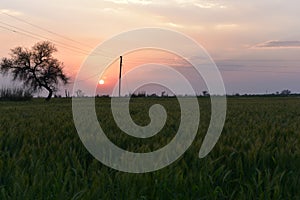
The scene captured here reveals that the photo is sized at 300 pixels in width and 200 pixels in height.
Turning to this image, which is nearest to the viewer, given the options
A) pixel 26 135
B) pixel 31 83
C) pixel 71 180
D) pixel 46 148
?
pixel 71 180

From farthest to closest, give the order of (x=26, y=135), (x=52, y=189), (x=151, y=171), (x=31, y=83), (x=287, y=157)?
1. (x=31, y=83)
2. (x=26, y=135)
3. (x=287, y=157)
4. (x=151, y=171)
5. (x=52, y=189)

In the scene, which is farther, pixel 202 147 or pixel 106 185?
pixel 202 147

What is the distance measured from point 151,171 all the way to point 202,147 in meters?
1.59

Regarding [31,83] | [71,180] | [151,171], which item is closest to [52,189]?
[71,180]

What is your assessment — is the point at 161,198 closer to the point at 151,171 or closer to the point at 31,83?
the point at 151,171

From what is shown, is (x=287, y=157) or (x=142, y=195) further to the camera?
(x=287, y=157)

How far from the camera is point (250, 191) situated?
10.6 ft

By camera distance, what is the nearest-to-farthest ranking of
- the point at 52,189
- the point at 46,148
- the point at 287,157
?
the point at 52,189, the point at 287,157, the point at 46,148

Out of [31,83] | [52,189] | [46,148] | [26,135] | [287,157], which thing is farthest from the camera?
[31,83]

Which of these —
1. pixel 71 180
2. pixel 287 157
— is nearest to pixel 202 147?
pixel 287 157

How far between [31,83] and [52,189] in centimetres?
6894

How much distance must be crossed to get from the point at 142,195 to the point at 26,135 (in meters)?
3.96

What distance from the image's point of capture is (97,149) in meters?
5.05

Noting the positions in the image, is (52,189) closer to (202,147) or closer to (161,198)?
(161,198)
